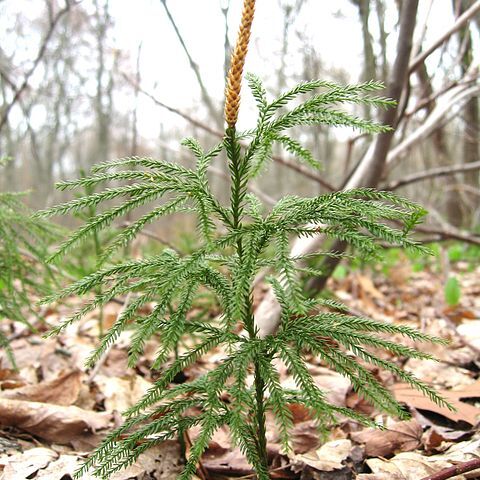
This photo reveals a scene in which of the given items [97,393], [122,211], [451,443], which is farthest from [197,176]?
[97,393]

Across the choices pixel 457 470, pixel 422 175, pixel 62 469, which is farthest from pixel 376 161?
pixel 62 469

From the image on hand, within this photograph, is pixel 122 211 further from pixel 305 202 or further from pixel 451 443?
pixel 451 443

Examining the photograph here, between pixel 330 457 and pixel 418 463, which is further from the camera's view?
pixel 330 457

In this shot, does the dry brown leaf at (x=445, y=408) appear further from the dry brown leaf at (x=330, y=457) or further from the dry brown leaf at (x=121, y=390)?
the dry brown leaf at (x=121, y=390)

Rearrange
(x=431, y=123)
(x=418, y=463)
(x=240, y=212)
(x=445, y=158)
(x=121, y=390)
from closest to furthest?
(x=240, y=212), (x=418, y=463), (x=121, y=390), (x=431, y=123), (x=445, y=158)

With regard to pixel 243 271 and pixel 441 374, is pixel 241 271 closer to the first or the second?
A: pixel 243 271

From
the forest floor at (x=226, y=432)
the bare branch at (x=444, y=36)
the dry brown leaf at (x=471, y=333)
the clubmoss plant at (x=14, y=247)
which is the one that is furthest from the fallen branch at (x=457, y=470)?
the bare branch at (x=444, y=36)
